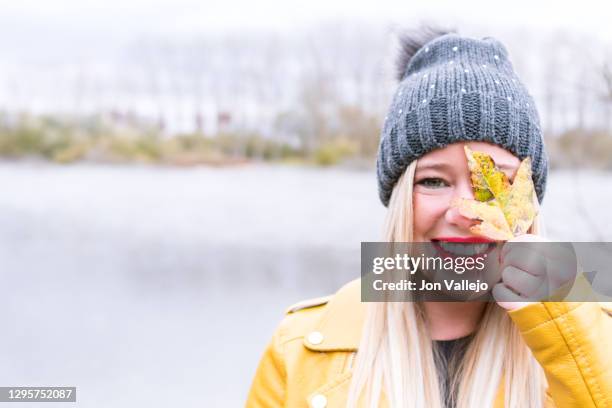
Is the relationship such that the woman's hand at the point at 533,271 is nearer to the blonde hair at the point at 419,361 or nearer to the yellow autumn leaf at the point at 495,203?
the yellow autumn leaf at the point at 495,203

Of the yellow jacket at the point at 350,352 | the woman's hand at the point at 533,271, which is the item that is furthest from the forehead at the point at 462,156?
the yellow jacket at the point at 350,352

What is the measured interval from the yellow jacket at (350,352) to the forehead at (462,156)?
35 centimetres

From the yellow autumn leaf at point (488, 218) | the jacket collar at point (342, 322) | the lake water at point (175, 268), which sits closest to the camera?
the yellow autumn leaf at point (488, 218)

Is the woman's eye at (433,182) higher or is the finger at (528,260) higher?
the woman's eye at (433,182)

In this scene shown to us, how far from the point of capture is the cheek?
1418mm

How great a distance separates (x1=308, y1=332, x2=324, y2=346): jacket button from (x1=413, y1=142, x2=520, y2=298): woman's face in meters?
0.29

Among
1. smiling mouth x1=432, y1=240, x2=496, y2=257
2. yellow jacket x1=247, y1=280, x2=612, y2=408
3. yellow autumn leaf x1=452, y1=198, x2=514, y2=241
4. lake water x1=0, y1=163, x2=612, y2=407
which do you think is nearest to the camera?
yellow jacket x1=247, y1=280, x2=612, y2=408

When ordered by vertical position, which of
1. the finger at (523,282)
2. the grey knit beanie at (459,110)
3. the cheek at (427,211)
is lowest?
the finger at (523,282)

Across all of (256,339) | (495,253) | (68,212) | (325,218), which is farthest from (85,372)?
(68,212)

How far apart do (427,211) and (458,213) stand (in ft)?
0.28

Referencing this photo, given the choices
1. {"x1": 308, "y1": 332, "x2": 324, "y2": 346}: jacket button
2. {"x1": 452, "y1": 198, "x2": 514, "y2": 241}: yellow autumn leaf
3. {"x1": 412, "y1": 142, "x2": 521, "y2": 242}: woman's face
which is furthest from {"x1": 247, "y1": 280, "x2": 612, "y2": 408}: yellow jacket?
{"x1": 412, "y1": 142, "x2": 521, "y2": 242}: woman's face

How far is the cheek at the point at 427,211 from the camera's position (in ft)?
4.65

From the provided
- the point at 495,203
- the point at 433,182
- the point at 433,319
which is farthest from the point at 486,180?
the point at 433,319

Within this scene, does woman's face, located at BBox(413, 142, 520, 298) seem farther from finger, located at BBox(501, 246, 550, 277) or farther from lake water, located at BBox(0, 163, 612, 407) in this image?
lake water, located at BBox(0, 163, 612, 407)
